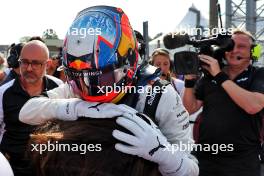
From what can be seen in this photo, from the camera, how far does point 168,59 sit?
5.20m

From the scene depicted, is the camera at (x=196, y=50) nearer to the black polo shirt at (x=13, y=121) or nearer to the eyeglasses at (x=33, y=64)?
the black polo shirt at (x=13, y=121)

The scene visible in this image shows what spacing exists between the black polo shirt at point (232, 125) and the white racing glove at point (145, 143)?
1.78 meters

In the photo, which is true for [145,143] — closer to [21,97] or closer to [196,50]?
[196,50]

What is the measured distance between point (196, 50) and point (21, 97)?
1472 millimetres

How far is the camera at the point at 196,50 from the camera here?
276cm

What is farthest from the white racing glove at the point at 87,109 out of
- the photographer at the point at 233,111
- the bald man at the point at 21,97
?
the photographer at the point at 233,111

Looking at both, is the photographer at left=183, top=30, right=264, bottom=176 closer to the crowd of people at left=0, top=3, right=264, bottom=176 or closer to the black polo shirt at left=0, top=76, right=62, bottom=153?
the black polo shirt at left=0, top=76, right=62, bottom=153

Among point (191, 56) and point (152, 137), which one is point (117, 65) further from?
point (191, 56)

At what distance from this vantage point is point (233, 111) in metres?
3.01

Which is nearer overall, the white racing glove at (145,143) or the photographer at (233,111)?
the white racing glove at (145,143)

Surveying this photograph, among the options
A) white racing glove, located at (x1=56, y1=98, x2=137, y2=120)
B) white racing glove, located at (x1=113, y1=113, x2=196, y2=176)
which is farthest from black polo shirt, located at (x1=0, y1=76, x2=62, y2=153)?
white racing glove, located at (x1=113, y1=113, x2=196, y2=176)

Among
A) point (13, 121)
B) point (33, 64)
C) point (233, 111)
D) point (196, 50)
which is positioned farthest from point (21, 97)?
point (233, 111)

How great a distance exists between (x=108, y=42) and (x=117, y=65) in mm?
90

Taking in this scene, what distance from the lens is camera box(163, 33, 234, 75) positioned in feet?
9.05
